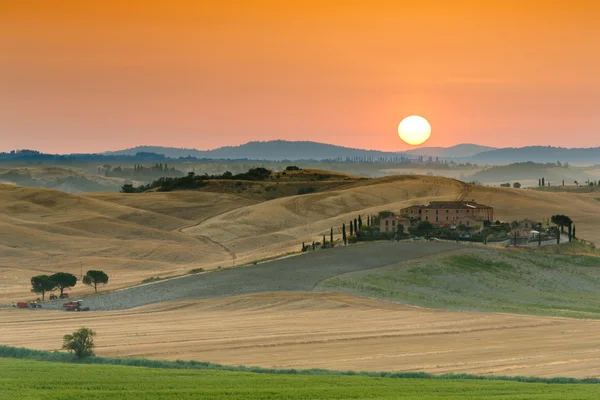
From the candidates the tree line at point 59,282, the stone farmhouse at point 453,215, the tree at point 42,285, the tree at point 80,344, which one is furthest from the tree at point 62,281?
the tree at point 80,344

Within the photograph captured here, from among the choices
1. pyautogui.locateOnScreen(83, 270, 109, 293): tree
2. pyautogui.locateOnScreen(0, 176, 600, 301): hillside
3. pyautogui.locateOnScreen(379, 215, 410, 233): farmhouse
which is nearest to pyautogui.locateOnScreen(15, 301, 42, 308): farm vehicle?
pyautogui.locateOnScreen(0, 176, 600, 301): hillside

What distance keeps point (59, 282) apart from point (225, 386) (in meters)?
56.3

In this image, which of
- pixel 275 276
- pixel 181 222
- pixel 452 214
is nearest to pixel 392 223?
pixel 452 214

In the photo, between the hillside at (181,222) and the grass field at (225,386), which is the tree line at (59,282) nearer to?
the hillside at (181,222)

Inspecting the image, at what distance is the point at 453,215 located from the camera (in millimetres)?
116750

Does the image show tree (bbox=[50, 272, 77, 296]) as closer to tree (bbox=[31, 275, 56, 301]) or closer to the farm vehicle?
tree (bbox=[31, 275, 56, 301])

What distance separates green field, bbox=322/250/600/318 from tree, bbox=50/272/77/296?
2583 centimetres

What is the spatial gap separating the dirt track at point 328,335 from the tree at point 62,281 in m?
15.7

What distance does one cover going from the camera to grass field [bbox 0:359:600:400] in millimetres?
34656

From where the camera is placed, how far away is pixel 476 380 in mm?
39750

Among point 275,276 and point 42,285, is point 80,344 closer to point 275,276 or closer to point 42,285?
point 275,276

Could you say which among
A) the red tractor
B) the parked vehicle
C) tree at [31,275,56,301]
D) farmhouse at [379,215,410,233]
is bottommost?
the parked vehicle

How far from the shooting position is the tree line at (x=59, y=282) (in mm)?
88250

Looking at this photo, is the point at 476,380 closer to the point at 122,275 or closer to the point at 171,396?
the point at 171,396
